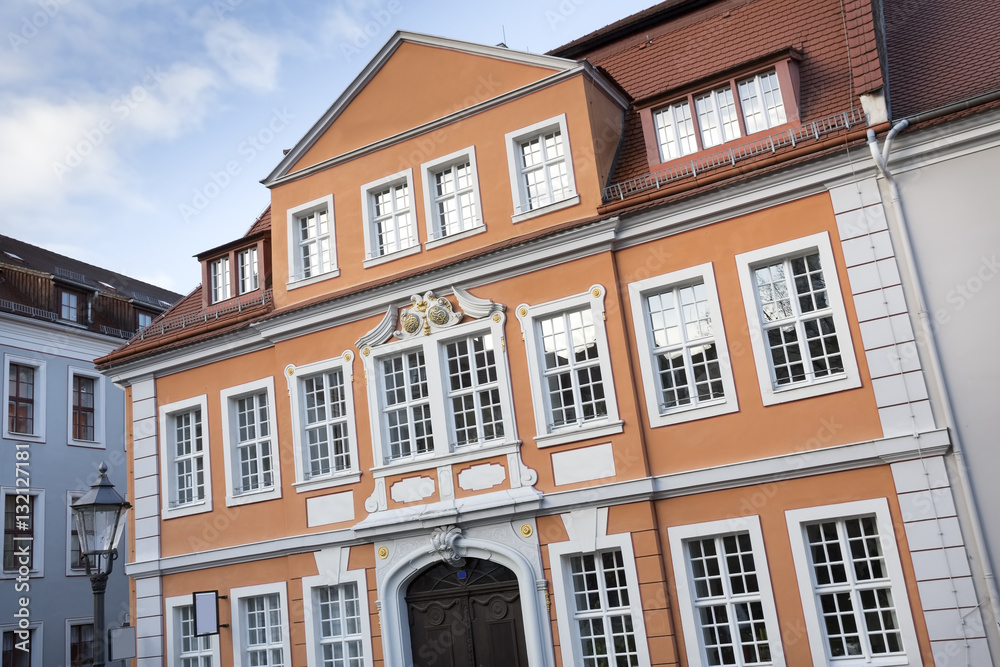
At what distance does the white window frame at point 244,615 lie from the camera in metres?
18.0

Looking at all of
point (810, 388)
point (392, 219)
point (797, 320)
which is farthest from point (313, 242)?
point (810, 388)

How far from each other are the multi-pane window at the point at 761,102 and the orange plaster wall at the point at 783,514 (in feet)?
19.0

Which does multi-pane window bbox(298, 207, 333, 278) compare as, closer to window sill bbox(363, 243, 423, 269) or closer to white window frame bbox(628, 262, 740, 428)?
window sill bbox(363, 243, 423, 269)

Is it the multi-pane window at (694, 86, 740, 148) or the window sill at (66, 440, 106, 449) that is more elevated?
the multi-pane window at (694, 86, 740, 148)

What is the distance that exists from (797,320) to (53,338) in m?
23.1

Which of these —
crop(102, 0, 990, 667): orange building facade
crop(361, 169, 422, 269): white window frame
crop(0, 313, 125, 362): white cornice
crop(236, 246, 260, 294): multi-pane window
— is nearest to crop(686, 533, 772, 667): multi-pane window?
crop(102, 0, 990, 667): orange building facade

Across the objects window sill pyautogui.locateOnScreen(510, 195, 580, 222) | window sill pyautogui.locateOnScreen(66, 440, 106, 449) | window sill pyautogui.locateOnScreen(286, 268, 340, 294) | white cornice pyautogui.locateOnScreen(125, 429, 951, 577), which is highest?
window sill pyautogui.locateOnScreen(286, 268, 340, 294)

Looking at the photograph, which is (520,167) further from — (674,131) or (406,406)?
(406,406)

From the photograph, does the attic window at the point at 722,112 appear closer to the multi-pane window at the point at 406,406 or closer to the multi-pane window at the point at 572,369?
the multi-pane window at the point at 572,369

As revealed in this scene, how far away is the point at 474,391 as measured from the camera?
54.9 ft

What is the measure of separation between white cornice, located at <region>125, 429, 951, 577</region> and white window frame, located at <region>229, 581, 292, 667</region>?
57cm

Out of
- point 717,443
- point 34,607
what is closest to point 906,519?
point 717,443

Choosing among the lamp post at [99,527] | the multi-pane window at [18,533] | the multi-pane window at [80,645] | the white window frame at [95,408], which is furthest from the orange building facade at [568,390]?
the white window frame at [95,408]

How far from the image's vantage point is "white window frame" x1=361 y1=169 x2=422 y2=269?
18078 millimetres
